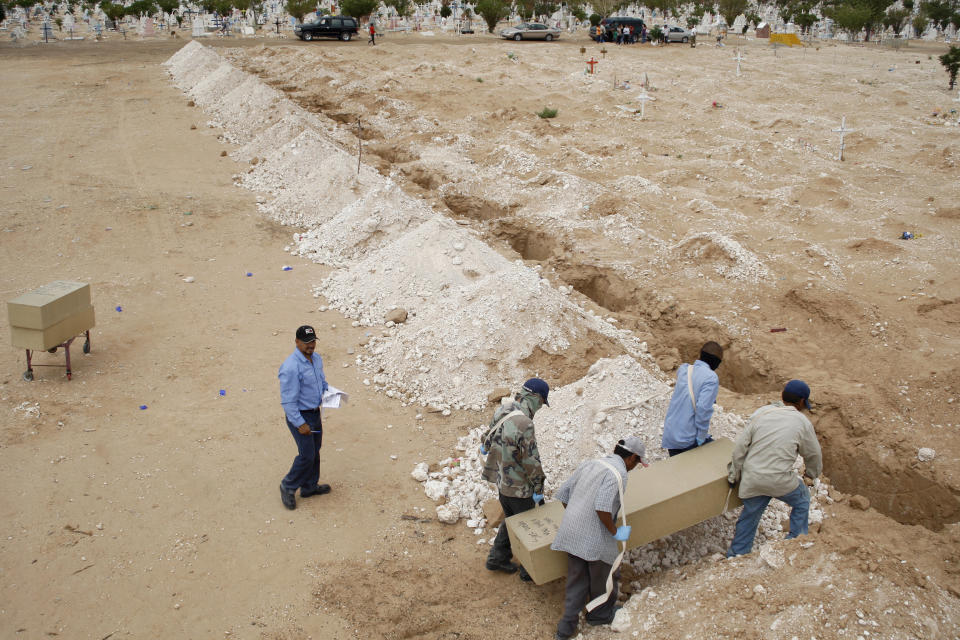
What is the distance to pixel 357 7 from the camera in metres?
37.8

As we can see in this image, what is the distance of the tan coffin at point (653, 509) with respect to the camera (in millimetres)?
4238

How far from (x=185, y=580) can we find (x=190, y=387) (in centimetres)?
286

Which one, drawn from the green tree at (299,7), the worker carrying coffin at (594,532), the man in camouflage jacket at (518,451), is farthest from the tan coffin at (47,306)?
the green tree at (299,7)

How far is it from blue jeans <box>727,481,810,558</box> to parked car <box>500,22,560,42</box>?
3414 cm

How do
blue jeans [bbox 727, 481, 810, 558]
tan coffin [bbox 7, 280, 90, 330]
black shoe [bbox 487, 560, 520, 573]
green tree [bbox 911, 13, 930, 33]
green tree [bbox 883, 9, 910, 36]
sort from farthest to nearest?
1. green tree [bbox 883, 9, 910, 36]
2. green tree [bbox 911, 13, 930, 33]
3. tan coffin [bbox 7, 280, 90, 330]
4. black shoe [bbox 487, 560, 520, 573]
5. blue jeans [bbox 727, 481, 810, 558]

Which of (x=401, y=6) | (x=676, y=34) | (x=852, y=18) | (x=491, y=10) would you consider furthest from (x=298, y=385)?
(x=401, y=6)

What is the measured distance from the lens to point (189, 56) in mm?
25297

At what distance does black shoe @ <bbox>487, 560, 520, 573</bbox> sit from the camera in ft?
15.8

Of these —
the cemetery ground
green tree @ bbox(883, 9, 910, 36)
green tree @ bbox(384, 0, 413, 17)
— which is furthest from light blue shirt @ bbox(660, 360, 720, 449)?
green tree @ bbox(384, 0, 413, 17)

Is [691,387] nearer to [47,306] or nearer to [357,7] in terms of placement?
[47,306]

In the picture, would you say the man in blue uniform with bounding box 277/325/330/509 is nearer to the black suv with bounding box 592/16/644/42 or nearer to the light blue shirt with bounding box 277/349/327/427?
the light blue shirt with bounding box 277/349/327/427

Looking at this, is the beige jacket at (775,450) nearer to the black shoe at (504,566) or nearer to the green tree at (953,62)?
the black shoe at (504,566)

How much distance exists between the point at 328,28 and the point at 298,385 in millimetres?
32584

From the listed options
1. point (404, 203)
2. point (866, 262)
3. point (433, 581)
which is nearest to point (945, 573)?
point (433, 581)
